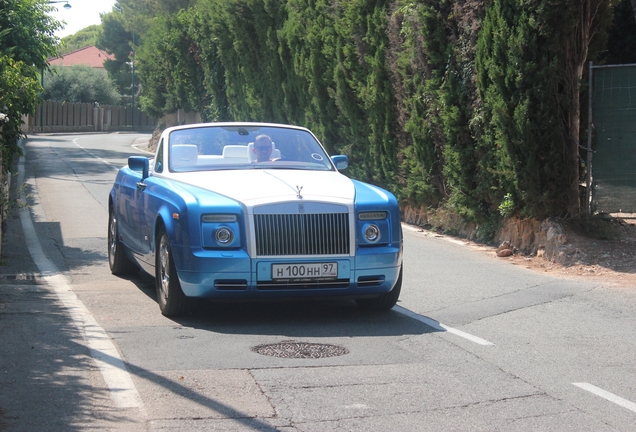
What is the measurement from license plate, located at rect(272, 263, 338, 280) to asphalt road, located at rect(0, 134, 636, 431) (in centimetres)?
44

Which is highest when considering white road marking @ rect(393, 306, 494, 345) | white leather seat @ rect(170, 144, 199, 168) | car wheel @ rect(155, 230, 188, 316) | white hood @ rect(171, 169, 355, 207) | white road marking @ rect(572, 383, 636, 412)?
white leather seat @ rect(170, 144, 199, 168)

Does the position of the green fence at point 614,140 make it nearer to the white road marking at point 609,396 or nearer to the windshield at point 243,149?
the windshield at point 243,149

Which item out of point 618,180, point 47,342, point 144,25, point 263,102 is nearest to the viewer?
point 47,342

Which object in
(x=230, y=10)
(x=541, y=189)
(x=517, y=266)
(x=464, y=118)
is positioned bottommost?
(x=517, y=266)

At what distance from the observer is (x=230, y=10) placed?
30.7 m

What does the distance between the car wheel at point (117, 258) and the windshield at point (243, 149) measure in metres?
1.72

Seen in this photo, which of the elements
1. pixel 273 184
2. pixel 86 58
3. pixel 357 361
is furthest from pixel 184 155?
pixel 86 58

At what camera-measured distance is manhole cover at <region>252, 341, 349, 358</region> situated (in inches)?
278

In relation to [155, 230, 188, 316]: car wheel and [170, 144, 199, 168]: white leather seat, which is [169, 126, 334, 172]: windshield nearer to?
[170, 144, 199, 168]: white leather seat

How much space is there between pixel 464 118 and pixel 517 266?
3.23m

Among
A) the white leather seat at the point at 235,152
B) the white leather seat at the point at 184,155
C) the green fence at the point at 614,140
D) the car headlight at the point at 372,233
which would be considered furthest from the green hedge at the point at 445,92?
the car headlight at the point at 372,233

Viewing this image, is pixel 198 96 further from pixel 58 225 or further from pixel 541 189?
pixel 541 189

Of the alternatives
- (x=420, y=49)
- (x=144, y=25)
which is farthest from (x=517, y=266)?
(x=144, y=25)

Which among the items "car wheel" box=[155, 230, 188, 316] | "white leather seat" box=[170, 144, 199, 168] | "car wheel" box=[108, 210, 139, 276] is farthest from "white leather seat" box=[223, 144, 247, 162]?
"car wheel" box=[108, 210, 139, 276]
